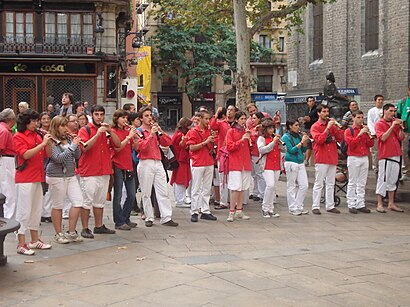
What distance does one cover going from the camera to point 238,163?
12336 mm

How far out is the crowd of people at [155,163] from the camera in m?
9.62

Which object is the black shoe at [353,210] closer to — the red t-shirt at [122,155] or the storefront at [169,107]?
the red t-shirt at [122,155]

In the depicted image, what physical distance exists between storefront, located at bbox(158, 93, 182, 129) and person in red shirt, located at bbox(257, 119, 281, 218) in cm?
5085

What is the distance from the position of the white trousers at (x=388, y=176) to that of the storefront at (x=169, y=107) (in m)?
50.6

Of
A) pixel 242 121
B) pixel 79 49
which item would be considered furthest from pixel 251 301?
pixel 79 49

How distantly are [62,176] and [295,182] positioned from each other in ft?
16.8

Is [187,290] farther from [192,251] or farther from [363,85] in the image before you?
[363,85]

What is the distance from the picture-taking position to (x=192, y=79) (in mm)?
60406

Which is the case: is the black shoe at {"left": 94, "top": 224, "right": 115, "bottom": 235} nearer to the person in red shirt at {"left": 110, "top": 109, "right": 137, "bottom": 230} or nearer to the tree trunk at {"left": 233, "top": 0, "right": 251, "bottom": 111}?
the person in red shirt at {"left": 110, "top": 109, "right": 137, "bottom": 230}

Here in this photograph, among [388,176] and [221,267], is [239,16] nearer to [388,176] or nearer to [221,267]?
[388,176]

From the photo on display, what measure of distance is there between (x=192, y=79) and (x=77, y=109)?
46.5m

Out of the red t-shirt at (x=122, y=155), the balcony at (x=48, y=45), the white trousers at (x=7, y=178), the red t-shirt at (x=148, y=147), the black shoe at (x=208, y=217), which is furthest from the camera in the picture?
the balcony at (x=48, y=45)

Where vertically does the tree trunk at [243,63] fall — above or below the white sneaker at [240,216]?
above

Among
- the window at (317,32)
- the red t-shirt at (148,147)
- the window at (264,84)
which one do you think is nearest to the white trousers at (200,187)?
the red t-shirt at (148,147)
